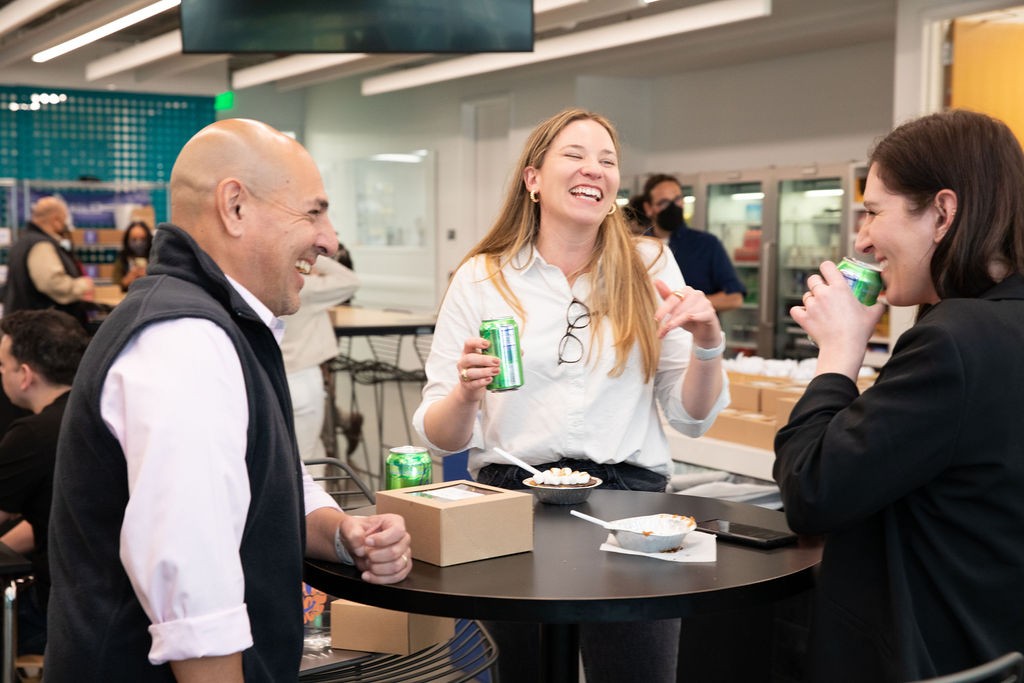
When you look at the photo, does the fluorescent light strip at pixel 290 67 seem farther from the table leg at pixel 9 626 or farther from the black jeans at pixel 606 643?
the black jeans at pixel 606 643

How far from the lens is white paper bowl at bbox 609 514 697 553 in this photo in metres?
1.77

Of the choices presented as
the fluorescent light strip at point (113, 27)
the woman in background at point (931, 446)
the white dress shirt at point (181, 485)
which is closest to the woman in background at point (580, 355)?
the woman in background at point (931, 446)

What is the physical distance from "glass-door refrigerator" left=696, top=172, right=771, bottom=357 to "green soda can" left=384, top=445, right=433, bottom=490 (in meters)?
6.80

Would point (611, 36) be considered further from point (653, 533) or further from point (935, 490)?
point (935, 490)

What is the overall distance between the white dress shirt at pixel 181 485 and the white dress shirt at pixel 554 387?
3.28 ft

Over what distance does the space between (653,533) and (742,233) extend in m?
7.54

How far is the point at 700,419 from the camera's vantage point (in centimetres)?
242

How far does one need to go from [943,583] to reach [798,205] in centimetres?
738

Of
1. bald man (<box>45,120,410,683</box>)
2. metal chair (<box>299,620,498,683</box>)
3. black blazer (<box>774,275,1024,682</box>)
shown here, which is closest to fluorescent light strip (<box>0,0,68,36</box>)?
metal chair (<box>299,620,498,683</box>)

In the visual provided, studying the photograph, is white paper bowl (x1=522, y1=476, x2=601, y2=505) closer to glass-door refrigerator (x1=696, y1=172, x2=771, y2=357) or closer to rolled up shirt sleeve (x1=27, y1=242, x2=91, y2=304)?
rolled up shirt sleeve (x1=27, y1=242, x2=91, y2=304)

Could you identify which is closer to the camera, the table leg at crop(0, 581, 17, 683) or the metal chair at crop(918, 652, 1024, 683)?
the metal chair at crop(918, 652, 1024, 683)

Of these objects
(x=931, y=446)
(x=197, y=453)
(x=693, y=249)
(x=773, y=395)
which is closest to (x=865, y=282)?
(x=931, y=446)

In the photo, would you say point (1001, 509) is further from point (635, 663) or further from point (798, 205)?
point (798, 205)

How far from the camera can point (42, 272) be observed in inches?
305
